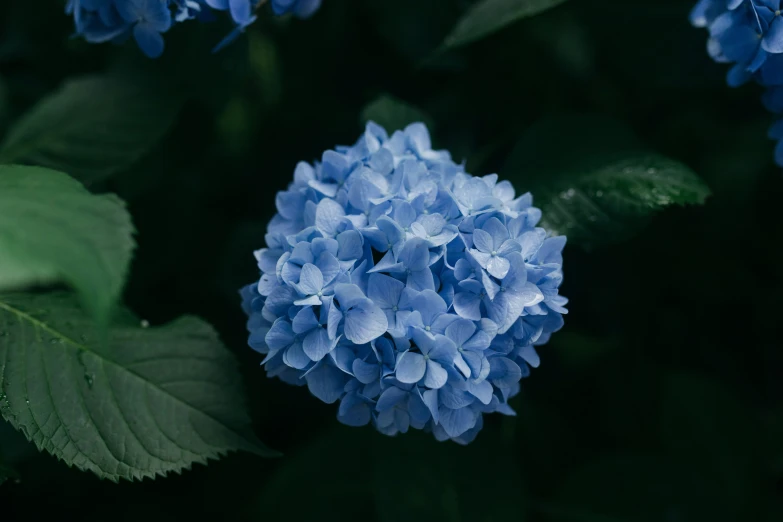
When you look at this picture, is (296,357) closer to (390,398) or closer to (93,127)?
(390,398)

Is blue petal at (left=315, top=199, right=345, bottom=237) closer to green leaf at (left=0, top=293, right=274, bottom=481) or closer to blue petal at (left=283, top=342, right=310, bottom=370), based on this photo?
blue petal at (left=283, top=342, right=310, bottom=370)

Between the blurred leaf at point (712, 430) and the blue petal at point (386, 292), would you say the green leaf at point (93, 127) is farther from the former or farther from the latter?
the blurred leaf at point (712, 430)

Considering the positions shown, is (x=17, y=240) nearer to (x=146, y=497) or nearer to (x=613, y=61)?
(x=146, y=497)

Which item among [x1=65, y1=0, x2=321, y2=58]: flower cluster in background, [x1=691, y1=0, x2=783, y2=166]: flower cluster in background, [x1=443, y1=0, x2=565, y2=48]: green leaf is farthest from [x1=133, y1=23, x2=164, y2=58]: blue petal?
[x1=691, y1=0, x2=783, y2=166]: flower cluster in background

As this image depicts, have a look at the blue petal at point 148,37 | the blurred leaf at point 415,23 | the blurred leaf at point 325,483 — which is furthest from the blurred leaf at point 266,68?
the blurred leaf at point 325,483

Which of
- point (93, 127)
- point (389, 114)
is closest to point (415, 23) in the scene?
point (389, 114)

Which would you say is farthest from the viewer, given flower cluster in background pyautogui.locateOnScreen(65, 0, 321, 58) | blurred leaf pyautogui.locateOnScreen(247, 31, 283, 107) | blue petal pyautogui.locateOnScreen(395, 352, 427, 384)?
blurred leaf pyautogui.locateOnScreen(247, 31, 283, 107)
